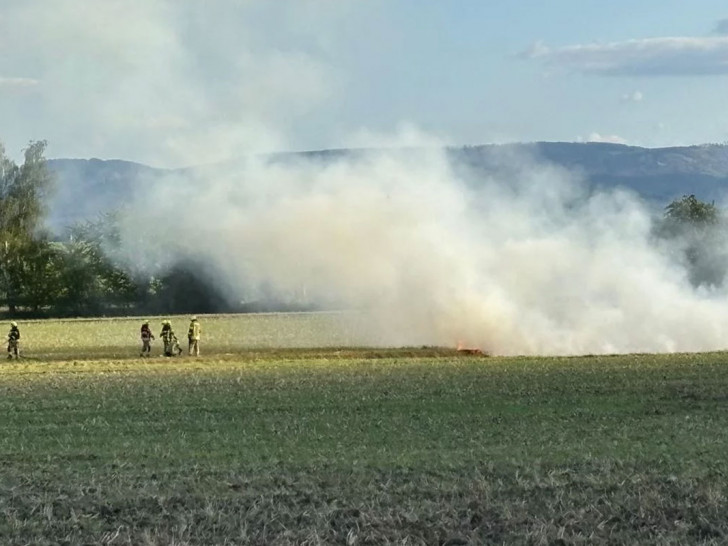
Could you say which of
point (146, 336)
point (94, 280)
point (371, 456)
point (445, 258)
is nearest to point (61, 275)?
point (94, 280)

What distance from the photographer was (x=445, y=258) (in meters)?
46.7

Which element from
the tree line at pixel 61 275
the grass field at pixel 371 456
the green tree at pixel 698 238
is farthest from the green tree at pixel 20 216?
the grass field at pixel 371 456

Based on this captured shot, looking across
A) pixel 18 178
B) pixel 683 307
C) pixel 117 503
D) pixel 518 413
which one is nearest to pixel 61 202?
pixel 18 178

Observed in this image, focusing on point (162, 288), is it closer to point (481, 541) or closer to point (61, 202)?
point (61, 202)

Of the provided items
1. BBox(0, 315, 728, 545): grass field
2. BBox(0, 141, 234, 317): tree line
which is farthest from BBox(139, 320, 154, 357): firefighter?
BBox(0, 141, 234, 317): tree line

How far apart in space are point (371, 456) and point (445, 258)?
1168 inches

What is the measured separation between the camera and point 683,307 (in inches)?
1857

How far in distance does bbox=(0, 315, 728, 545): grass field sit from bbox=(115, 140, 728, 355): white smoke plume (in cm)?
1005

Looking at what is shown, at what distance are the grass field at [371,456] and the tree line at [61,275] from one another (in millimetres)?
56998

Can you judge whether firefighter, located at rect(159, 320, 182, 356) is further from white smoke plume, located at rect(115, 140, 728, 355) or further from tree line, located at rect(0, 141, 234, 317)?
tree line, located at rect(0, 141, 234, 317)

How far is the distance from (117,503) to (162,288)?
8077cm

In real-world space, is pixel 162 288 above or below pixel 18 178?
below

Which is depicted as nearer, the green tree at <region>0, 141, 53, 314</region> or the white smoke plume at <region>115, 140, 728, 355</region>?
the white smoke plume at <region>115, 140, 728, 355</region>

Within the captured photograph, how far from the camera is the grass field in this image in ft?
41.5
